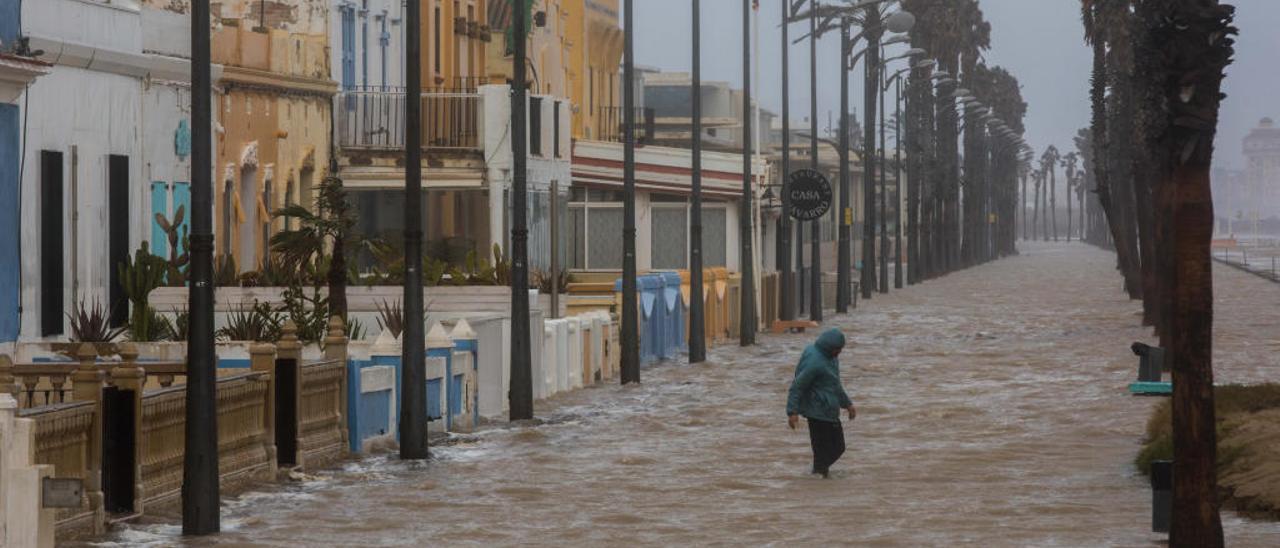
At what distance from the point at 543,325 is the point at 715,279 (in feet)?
61.4

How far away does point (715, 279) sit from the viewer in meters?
54.2

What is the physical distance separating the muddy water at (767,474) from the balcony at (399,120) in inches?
257

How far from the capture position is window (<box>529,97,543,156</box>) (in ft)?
158

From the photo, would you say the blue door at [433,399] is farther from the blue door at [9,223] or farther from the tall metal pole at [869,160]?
the tall metal pole at [869,160]

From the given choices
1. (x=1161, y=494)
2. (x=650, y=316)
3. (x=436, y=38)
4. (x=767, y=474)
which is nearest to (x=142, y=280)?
(x=767, y=474)

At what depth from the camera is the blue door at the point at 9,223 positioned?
2736 centimetres

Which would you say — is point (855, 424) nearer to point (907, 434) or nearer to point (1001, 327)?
point (907, 434)

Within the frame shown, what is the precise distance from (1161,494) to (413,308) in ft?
32.0

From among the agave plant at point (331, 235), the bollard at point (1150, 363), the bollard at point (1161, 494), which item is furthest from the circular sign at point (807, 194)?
the bollard at point (1161, 494)

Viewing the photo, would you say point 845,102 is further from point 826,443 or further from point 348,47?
point 826,443

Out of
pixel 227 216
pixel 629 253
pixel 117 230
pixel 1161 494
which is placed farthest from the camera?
pixel 629 253

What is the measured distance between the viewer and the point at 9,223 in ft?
91.9

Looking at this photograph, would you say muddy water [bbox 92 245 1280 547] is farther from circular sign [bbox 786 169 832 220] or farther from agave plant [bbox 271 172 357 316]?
circular sign [bbox 786 169 832 220]

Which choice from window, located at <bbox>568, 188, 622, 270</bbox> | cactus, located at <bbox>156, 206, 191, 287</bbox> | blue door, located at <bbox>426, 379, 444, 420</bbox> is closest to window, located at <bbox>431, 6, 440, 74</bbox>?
window, located at <bbox>568, 188, 622, 270</bbox>
